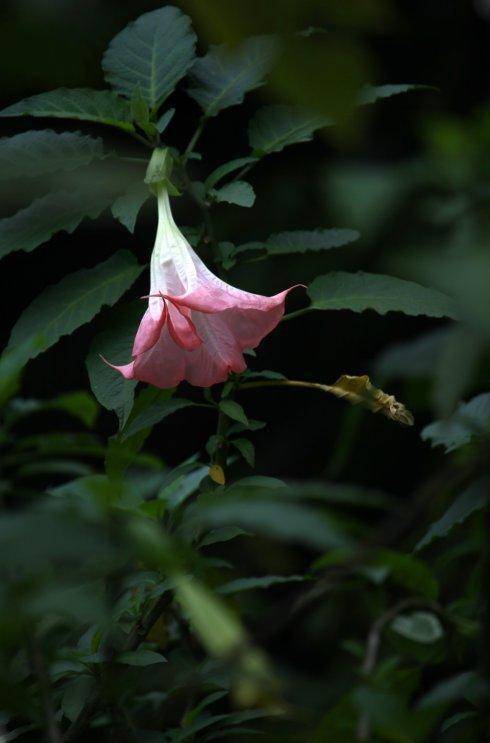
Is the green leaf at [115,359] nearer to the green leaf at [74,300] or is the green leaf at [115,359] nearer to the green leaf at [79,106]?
the green leaf at [74,300]

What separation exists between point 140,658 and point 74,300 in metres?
0.33

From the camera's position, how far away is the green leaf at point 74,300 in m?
0.90

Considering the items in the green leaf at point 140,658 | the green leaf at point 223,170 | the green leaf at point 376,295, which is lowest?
the green leaf at point 140,658

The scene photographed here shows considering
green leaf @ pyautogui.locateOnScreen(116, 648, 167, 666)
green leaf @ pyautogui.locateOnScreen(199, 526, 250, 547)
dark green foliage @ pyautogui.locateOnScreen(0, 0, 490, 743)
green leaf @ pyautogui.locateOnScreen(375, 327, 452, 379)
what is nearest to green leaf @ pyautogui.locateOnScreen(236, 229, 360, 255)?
dark green foliage @ pyautogui.locateOnScreen(0, 0, 490, 743)

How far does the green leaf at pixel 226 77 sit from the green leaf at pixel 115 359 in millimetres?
224

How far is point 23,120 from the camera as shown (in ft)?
7.60

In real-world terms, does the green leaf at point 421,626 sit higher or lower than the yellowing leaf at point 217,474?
higher

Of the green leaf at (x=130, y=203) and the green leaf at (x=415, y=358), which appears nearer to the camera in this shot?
the green leaf at (x=415, y=358)

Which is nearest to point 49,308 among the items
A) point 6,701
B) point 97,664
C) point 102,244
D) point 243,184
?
point 243,184

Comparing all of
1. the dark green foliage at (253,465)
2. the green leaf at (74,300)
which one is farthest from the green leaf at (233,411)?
the green leaf at (74,300)

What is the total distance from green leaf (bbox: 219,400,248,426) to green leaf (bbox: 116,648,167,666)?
21 centimetres

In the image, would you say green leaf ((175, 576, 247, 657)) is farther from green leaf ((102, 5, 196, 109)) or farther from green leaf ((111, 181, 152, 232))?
green leaf ((102, 5, 196, 109))

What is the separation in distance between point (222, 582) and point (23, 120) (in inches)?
61.4

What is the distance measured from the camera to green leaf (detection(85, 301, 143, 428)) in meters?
0.88
